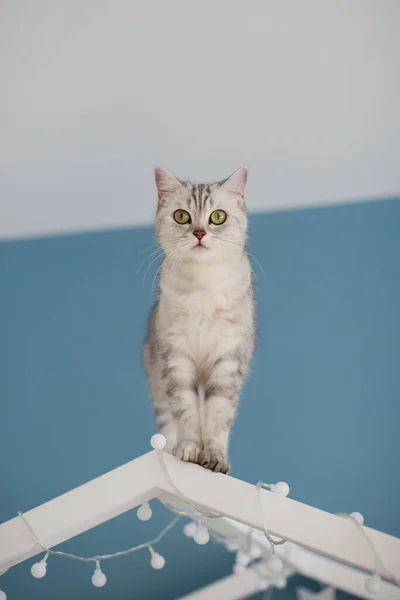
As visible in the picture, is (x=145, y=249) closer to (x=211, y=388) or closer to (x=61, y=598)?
(x=211, y=388)

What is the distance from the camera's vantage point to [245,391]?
1816 millimetres

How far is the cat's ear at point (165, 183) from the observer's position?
1.41 metres

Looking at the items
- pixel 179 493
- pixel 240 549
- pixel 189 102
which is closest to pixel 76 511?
pixel 179 493

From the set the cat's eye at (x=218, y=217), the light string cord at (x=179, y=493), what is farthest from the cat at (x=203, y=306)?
the light string cord at (x=179, y=493)

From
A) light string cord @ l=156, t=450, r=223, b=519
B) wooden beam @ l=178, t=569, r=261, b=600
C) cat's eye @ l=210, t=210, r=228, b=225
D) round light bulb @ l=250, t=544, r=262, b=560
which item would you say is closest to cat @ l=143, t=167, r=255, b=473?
cat's eye @ l=210, t=210, r=228, b=225

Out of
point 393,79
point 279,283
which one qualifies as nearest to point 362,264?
point 279,283

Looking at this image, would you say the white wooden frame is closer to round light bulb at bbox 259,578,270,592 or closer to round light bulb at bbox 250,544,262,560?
round light bulb at bbox 250,544,262,560

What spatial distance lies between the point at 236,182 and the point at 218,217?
0.09 metres

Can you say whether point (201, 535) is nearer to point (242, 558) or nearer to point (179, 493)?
point (179, 493)

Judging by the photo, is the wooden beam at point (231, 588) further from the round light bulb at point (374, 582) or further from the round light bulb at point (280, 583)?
the round light bulb at point (374, 582)

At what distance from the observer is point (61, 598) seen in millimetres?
1625

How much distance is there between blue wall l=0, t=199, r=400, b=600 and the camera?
1663 millimetres

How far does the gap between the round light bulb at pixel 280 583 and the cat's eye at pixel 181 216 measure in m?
0.82

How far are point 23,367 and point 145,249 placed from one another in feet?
1.61
